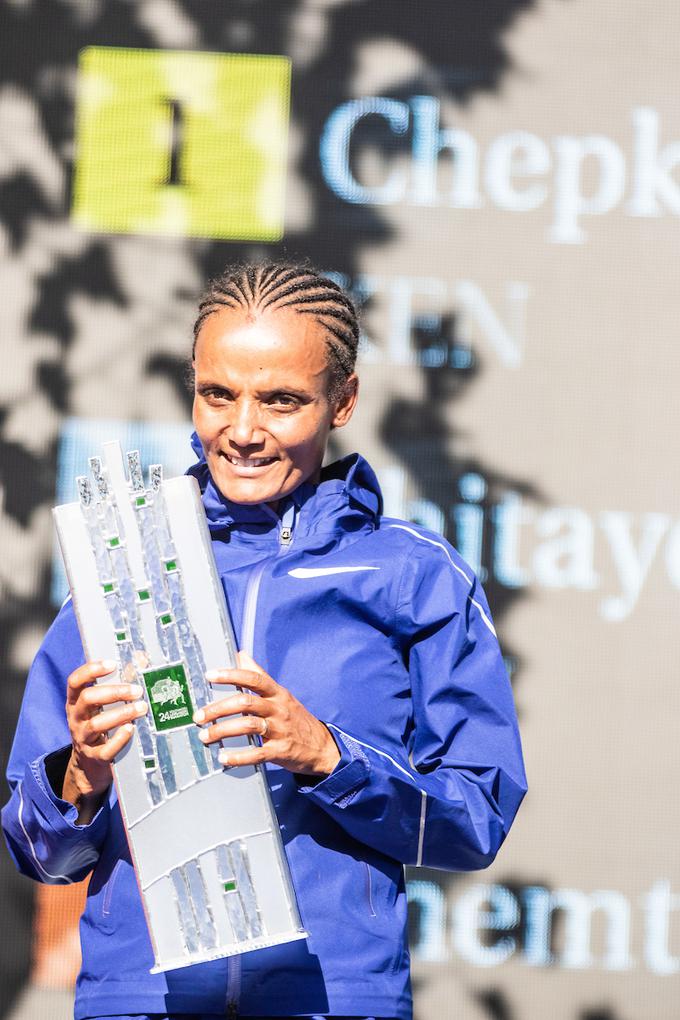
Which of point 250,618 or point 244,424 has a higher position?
point 244,424

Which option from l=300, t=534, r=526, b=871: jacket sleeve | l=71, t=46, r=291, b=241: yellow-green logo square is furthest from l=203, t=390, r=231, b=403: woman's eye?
l=71, t=46, r=291, b=241: yellow-green logo square

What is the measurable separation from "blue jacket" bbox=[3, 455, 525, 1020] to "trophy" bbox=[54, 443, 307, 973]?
0.07 meters

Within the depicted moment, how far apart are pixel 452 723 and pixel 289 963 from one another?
0.94ft

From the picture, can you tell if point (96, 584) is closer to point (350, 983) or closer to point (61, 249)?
point (350, 983)

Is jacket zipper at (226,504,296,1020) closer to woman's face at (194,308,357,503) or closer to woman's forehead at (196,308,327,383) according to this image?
woman's face at (194,308,357,503)

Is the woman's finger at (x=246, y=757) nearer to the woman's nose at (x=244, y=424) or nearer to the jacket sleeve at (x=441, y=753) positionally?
the jacket sleeve at (x=441, y=753)

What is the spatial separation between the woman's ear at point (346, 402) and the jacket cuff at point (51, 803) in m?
0.49

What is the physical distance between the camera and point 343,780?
4.17 feet

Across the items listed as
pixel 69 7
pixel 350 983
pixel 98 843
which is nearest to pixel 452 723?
pixel 350 983

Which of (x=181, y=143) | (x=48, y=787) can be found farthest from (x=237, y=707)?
(x=181, y=143)

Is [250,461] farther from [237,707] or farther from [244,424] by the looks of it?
[237,707]

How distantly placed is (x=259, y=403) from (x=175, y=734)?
380mm

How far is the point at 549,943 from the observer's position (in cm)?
287

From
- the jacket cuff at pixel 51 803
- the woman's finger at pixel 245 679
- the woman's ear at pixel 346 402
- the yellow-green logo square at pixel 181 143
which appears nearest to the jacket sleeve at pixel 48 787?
the jacket cuff at pixel 51 803
